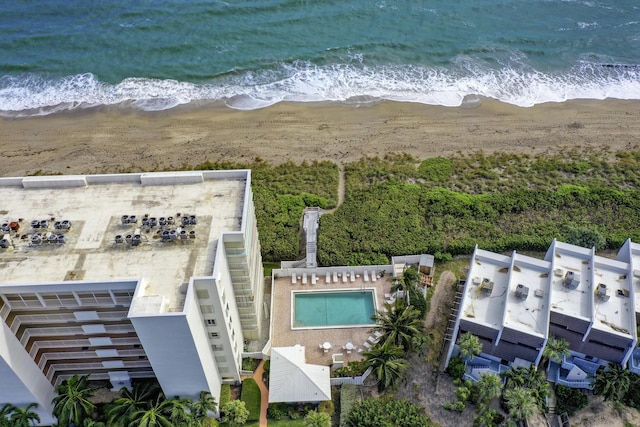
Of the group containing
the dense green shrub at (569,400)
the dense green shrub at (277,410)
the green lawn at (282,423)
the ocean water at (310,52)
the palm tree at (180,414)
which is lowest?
the dense green shrub at (569,400)

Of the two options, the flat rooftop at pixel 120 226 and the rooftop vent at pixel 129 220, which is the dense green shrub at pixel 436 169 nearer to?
the flat rooftop at pixel 120 226

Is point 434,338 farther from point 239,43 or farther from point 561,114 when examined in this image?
point 239,43

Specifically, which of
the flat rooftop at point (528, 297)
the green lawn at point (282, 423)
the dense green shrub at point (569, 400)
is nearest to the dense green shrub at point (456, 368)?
the flat rooftop at point (528, 297)

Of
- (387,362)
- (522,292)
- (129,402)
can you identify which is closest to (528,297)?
(522,292)

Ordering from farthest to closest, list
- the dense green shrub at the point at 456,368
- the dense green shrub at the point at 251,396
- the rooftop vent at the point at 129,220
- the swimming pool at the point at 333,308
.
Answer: the swimming pool at the point at 333,308
the dense green shrub at the point at 456,368
the dense green shrub at the point at 251,396
the rooftop vent at the point at 129,220

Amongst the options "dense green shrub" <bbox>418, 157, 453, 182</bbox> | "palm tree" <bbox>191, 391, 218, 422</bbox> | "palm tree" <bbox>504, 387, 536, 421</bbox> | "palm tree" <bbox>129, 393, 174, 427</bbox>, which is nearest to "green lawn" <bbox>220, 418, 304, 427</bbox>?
"palm tree" <bbox>191, 391, 218, 422</bbox>

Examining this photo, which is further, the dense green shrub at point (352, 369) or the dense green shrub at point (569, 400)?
the dense green shrub at point (352, 369)
